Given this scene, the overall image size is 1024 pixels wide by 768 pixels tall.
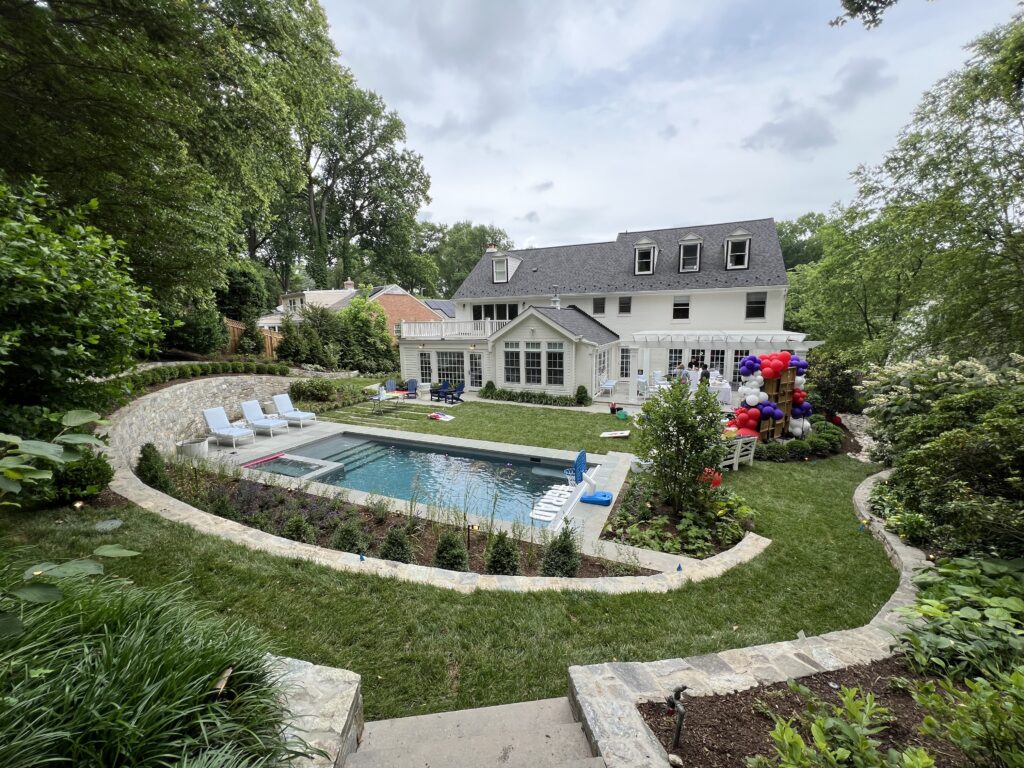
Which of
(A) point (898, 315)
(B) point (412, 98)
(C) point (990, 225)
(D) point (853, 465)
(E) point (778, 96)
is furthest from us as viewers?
(A) point (898, 315)

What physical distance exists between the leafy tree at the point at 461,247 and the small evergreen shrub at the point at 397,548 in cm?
4374

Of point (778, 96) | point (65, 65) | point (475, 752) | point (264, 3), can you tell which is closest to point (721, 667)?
point (475, 752)

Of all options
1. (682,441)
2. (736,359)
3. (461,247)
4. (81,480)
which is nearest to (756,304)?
(736,359)

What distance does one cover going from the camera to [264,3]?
947cm

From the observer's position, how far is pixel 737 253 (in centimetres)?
2002

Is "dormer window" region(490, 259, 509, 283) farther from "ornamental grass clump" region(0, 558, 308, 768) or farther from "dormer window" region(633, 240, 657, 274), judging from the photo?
"ornamental grass clump" region(0, 558, 308, 768)

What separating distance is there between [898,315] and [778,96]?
13.4m

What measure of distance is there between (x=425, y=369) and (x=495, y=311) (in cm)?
572

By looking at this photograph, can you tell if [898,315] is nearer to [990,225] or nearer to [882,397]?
[990,225]

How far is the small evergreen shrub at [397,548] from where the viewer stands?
557 centimetres

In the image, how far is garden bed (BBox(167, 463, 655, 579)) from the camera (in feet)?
18.9

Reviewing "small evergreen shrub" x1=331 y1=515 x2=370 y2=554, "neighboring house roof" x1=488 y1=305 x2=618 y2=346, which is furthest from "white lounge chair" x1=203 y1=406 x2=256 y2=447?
"neighboring house roof" x1=488 y1=305 x2=618 y2=346

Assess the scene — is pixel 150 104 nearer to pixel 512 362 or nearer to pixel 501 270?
pixel 512 362

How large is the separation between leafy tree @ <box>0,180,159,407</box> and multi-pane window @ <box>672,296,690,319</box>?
813 inches
